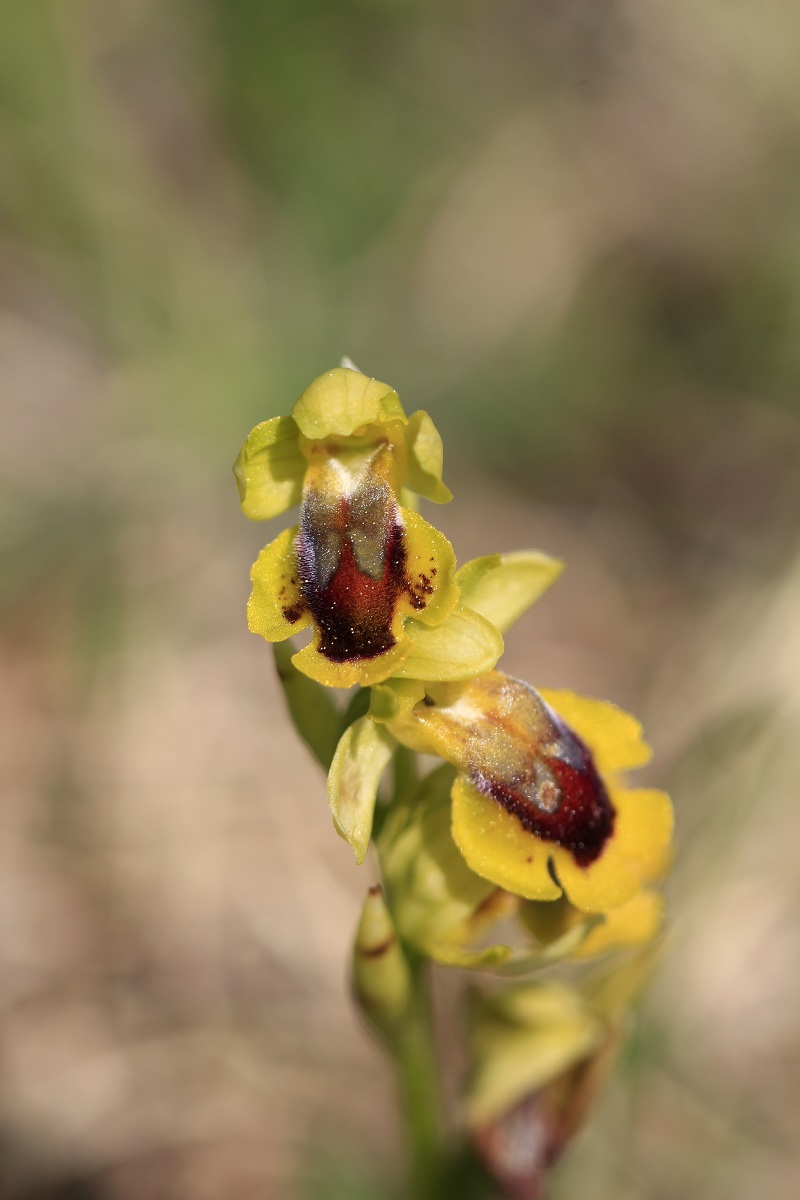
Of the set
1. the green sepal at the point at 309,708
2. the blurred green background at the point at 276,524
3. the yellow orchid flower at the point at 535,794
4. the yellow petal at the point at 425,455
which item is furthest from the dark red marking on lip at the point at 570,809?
the blurred green background at the point at 276,524

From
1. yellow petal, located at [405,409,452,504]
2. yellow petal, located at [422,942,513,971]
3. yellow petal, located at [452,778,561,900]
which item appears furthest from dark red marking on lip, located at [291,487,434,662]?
yellow petal, located at [422,942,513,971]

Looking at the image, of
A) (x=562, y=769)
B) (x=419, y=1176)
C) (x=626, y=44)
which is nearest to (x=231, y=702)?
(x=419, y=1176)

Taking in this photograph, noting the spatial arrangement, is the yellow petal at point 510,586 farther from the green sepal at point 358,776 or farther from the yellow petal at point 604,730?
the green sepal at point 358,776

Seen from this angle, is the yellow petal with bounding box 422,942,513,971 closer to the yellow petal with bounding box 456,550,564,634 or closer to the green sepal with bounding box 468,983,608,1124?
the green sepal with bounding box 468,983,608,1124

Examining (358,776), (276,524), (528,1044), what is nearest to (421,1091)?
(528,1044)

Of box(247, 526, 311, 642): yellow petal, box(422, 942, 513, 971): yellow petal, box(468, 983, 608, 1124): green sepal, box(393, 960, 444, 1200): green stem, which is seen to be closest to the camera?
box(247, 526, 311, 642): yellow petal
